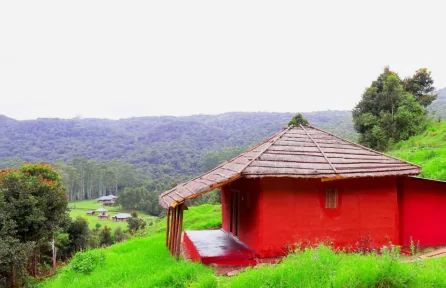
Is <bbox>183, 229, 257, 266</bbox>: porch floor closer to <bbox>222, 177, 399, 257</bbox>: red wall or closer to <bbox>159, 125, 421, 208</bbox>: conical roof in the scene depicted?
<bbox>222, 177, 399, 257</bbox>: red wall

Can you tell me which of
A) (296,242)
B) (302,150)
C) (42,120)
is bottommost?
(296,242)

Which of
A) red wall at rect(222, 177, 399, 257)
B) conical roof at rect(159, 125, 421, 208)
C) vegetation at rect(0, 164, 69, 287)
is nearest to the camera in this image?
conical roof at rect(159, 125, 421, 208)

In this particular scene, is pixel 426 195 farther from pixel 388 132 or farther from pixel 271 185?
pixel 388 132

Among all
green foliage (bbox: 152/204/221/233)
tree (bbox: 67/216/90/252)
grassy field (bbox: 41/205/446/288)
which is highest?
grassy field (bbox: 41/205/446/288)

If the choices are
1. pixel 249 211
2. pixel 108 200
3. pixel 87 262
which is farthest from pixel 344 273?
pixel 108 200

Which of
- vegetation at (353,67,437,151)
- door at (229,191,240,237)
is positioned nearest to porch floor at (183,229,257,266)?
door at (229,191,240,237)

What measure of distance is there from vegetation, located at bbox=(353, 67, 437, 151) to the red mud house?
14.1 metres

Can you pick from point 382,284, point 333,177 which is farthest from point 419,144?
point 382,284

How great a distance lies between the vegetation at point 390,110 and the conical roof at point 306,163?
1405cm

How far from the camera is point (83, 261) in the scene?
11.3 m

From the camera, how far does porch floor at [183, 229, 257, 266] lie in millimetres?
8648

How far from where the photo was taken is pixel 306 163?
9.12 meters

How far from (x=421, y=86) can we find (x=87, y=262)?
26619mm

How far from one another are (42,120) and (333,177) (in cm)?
13568
